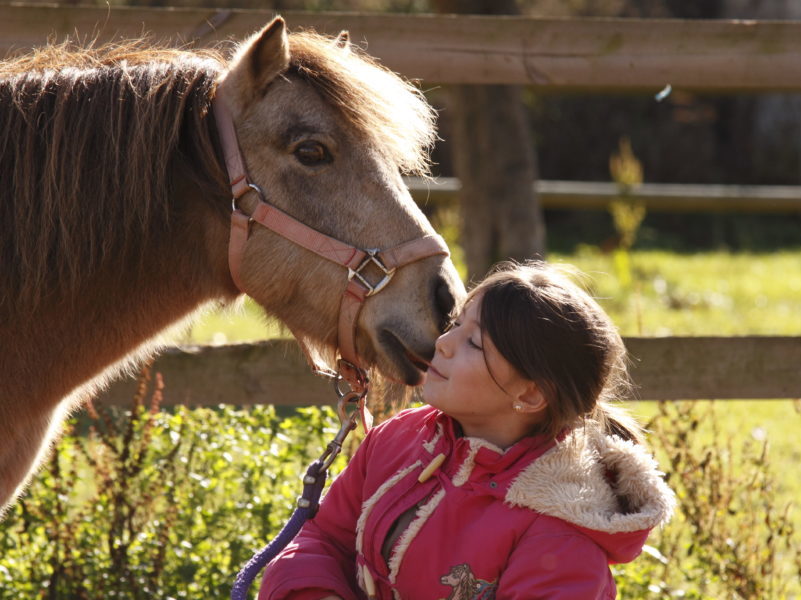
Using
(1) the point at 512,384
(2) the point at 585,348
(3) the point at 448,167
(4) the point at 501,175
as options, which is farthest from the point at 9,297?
(3) the point at 448,167

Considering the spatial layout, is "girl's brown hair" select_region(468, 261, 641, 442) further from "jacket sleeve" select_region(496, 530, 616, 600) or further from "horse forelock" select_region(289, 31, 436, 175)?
"horse forelock" select_region(289, 31, 436, 175)

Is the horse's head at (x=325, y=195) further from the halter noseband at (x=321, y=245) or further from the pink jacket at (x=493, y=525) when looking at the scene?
the pink jacket at (x=493, y=525)

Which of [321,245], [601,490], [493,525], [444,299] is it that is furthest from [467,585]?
[321,245]

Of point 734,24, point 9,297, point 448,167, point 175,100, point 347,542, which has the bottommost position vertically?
point 347,542

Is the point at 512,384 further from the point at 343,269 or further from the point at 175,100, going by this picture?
the point at 175,100

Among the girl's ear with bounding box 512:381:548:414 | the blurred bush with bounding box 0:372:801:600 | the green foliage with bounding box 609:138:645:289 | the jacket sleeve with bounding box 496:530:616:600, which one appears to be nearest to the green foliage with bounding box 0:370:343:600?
the blurred bush with bounding box 0:372:801:600

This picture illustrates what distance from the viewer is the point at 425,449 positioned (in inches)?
78.6

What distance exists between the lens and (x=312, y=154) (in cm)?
223

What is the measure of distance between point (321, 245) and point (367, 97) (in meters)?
0.39

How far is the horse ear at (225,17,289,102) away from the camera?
2.16 m

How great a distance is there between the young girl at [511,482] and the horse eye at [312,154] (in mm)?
528

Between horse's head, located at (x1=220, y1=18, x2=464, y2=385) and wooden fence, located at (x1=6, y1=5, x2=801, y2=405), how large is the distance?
2.64 feet

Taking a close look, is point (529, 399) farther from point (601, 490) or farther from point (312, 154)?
point (312, 154)

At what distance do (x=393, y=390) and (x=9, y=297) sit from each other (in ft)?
3.09
